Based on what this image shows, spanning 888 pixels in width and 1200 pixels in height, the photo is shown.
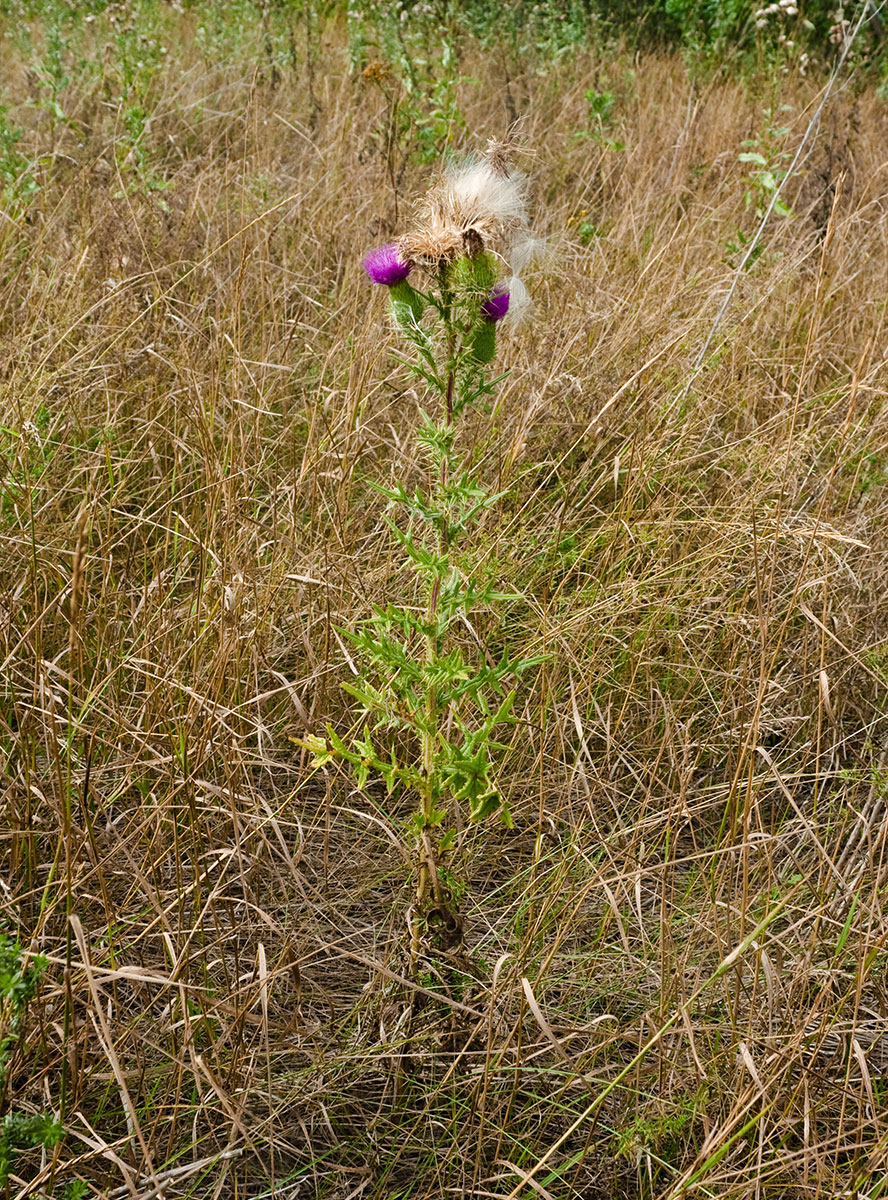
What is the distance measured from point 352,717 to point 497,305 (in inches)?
37.2

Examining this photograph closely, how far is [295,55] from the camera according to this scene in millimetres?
4840

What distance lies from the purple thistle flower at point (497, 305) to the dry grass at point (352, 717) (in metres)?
0.68

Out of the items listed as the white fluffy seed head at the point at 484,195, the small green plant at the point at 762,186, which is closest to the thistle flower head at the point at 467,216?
the white fluffy seed head at the point at 484,195

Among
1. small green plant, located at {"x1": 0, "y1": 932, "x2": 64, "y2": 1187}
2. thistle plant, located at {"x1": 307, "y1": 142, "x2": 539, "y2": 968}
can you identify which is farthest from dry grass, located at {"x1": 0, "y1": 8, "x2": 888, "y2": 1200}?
thistle plant, located at {"x1": 307, "y1": 142, "x2": 539, "y2": 968}

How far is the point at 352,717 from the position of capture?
202 cm

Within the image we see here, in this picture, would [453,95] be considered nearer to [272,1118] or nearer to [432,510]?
[432,510]

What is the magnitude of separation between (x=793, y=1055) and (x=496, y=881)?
0.66 m

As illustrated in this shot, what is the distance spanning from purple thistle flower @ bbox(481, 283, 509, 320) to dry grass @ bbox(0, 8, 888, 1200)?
68 cm

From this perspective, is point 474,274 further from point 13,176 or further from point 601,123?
point 601,123

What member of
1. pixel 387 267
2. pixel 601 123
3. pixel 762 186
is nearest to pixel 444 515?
pixel 387 267

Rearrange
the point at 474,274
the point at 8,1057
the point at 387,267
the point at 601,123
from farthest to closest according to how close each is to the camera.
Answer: the point at 601,123 < the point at 387,267 < the point at 474,274 < the point at 8,1057

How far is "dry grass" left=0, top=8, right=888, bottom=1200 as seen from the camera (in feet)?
4.52

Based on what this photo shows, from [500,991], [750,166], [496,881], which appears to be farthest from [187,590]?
[750,166]

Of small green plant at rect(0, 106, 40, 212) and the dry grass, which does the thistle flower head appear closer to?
the dry grass
